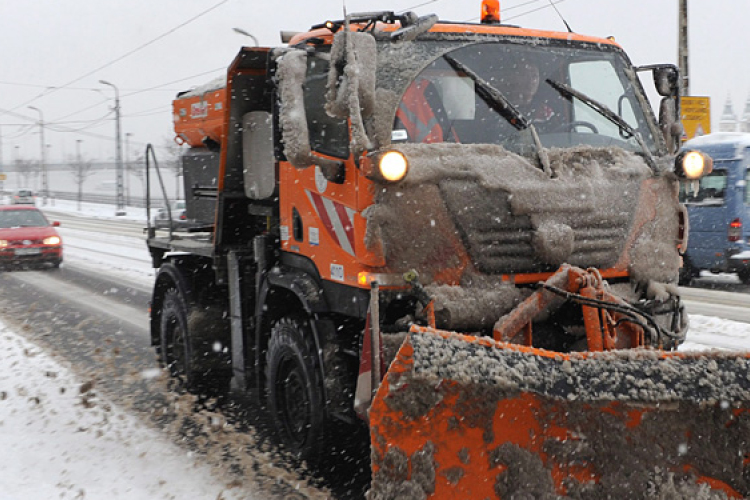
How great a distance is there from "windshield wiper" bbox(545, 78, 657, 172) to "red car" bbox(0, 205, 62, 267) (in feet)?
54.6

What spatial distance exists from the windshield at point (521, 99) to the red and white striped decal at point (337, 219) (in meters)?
0.46

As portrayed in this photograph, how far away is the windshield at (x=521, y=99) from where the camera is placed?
4.29 m

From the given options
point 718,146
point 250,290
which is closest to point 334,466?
point 250,290

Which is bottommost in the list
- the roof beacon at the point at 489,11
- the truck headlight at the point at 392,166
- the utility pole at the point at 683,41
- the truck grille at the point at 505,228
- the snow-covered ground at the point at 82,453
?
the snow-covered ground at the point at 82,453

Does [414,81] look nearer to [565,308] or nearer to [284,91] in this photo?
[284,91]

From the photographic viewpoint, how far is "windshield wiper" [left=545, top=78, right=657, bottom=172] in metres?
4.74

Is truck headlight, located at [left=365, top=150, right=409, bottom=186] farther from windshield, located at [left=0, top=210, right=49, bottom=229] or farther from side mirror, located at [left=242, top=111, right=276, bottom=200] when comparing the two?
windshield, located at [left=0, top=210, right=49, bottom=229]

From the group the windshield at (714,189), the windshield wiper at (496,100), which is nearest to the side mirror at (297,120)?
the windshield wiper at (496,100)

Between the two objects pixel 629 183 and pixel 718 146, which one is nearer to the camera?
pixel 629 183

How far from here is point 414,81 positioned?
4293mm

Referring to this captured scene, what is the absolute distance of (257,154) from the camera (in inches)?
223

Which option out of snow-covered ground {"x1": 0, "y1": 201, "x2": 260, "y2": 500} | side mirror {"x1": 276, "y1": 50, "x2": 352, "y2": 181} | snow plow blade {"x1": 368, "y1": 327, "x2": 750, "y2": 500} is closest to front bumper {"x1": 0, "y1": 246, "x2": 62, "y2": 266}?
snow-covered ground {"x1": 0, "y1": 201, "x2": 260, "y2": 500}

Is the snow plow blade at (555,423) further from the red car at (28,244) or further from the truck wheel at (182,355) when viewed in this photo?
the red car at (28,244)

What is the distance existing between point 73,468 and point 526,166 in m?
3.26
